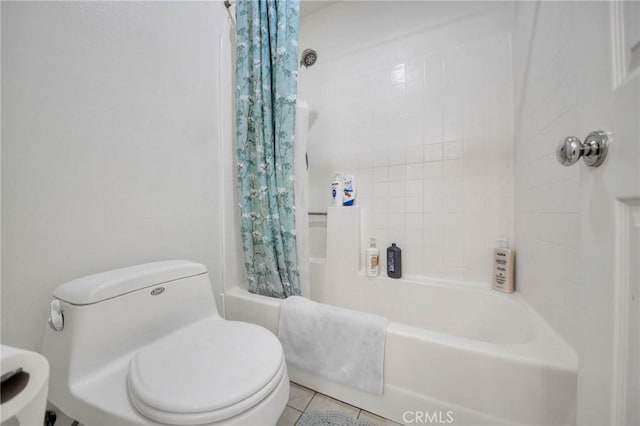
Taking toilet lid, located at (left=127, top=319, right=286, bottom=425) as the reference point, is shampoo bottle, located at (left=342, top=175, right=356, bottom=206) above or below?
above

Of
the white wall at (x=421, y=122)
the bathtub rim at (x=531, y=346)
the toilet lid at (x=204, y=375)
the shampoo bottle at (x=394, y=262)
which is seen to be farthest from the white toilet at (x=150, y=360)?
the white wall at (x=421, y=122)

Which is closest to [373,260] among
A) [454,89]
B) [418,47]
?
[454,89]

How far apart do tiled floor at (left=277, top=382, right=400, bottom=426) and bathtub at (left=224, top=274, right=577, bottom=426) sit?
0.08ft

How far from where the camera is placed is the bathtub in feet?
2.09

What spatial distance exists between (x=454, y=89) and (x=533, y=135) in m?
0.50

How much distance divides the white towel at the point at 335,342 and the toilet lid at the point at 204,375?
246mm

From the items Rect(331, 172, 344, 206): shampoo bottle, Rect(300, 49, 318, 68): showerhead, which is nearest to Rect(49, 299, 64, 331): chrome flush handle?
Rect(331, 172, 344, 206): shampoo bottle

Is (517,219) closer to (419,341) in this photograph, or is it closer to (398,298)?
(398,298)

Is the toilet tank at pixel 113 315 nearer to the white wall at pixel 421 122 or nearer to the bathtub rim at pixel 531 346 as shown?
the bathtub rim at pixel 531 346

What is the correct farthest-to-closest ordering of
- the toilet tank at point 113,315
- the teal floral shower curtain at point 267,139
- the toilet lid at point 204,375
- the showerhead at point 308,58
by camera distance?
the showerhead at point 308,58, the teal floral shower curtain at point 267,139, the toilet tank at point 113,315, the toilet lid at point 204,375

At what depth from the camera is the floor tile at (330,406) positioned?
35.0 inches

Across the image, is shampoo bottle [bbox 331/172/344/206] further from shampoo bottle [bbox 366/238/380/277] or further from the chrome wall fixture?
the chrome wall fixture

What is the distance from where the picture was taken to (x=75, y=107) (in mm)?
A: 721
